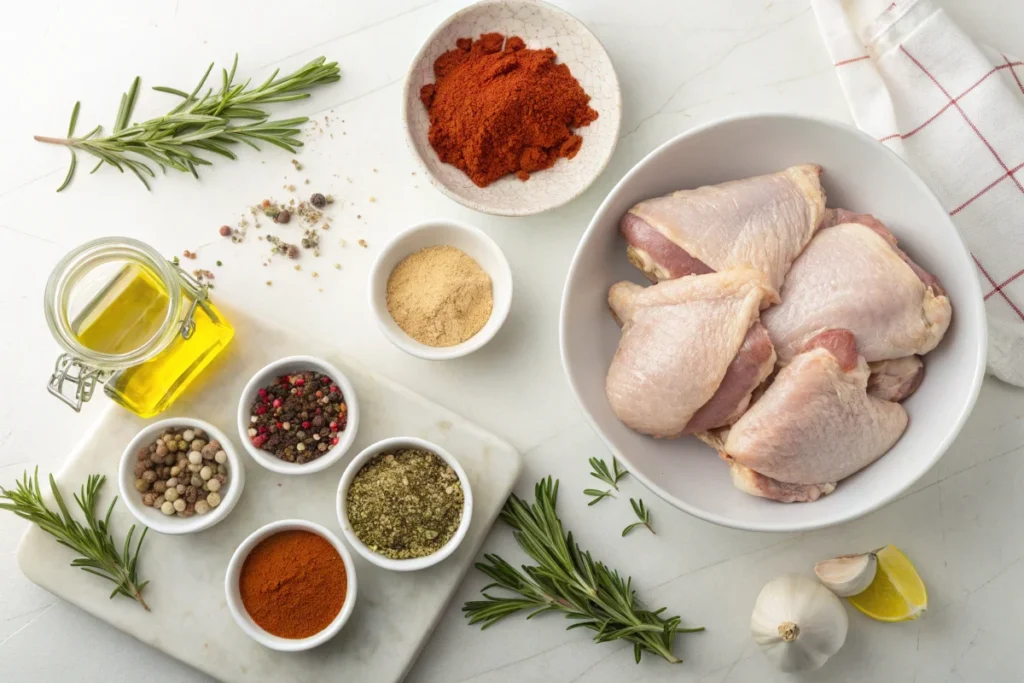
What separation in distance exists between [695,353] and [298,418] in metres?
0.81

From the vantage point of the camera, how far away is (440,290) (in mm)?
1557

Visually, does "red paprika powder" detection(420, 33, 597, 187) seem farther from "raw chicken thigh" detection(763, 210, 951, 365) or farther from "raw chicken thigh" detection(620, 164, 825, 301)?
"raw chicken thigh" detection(763, 210, 951, 365)

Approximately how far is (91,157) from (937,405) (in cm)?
184

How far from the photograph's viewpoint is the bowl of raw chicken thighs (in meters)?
1.30

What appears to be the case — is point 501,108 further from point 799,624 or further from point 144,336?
point 799,624

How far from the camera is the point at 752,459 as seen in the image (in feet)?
4.35

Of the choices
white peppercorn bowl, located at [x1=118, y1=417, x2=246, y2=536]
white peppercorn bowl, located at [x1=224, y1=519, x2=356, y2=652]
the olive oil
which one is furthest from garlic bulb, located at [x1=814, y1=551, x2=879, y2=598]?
the olive oil

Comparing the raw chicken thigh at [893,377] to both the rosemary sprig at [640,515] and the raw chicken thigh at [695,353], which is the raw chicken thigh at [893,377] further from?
the rosemary sprig at [640,515]

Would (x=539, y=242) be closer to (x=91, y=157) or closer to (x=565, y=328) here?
(x=565, y=328)

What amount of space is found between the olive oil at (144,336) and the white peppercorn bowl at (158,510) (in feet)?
0.17

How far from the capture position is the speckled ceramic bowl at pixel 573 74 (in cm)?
158

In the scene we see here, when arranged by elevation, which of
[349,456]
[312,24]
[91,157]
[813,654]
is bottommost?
[813,654]

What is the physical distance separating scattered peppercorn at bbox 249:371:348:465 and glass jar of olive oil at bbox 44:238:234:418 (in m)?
0.17

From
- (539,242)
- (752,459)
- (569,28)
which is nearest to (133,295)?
(539,242)
